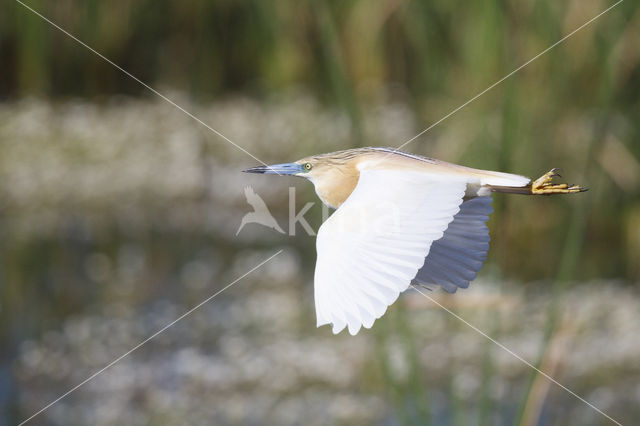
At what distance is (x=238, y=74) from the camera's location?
3514 mm

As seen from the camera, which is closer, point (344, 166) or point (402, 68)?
point (344, 166)

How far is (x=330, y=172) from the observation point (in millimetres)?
521

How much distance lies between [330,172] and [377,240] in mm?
98

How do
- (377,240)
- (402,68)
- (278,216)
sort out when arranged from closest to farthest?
(377,240) < (278,216) < (402,68)

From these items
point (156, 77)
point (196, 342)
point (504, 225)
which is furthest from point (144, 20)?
point (504, 225)

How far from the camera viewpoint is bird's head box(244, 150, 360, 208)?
503 mm

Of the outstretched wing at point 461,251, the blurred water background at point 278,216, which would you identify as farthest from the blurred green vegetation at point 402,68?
the outstretched wing at point 461,251

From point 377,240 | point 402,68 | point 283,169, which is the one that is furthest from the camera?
point 402,68

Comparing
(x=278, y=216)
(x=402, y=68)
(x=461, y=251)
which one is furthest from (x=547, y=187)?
(x=402, y=68)

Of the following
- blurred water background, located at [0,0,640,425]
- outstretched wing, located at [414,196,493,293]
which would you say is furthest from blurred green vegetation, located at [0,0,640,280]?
outstretched wing, located at [414,196,493,293]

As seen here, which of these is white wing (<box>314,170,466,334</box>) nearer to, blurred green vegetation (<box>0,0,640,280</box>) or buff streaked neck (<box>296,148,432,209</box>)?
buff streaked neck (<box>296,148,432,209</box>)

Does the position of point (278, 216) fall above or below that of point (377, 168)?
below

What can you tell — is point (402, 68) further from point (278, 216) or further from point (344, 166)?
point (344, 166)

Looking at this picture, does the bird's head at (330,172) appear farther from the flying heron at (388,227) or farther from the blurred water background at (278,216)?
the blurred water background at (278,216)
